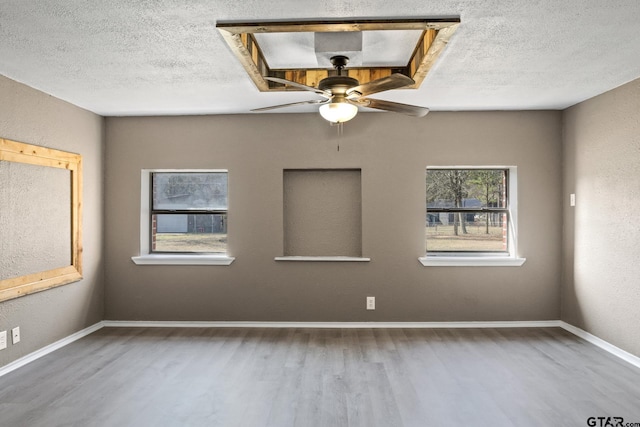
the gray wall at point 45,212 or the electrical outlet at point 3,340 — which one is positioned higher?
the gray wall at point 45,212

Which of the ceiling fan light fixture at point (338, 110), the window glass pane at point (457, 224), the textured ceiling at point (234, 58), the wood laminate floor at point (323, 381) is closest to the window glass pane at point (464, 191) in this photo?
the window glass pane at point (457, 224)

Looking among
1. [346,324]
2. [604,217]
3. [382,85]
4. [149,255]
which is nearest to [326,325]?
[346,324]

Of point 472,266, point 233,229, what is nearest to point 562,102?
point 472,266

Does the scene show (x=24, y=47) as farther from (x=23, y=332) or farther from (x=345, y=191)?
(x=345, y=191)

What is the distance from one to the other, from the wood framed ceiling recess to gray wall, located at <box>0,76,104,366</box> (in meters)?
1.96

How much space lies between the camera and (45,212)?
139 inches

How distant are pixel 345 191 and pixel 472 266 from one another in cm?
159

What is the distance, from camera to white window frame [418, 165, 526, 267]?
13.9ft

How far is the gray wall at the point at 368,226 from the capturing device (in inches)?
167

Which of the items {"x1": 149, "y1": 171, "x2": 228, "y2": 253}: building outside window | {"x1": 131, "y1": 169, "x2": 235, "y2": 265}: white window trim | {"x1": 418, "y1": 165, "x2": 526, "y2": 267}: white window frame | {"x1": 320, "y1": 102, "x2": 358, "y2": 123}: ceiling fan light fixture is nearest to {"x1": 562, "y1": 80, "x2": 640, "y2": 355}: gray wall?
{"x1": 418, "y1": 165, "x2": 526, "y2": 267}: white window frame

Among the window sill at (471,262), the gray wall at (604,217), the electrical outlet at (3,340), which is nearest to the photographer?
the electrical outlet at (3,340)

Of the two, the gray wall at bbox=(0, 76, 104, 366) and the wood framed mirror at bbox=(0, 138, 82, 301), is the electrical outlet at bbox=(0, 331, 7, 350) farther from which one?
the wood framed mirror at bbox=(0, 138, 82, 301)

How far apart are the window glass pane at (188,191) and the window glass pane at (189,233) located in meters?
0.12

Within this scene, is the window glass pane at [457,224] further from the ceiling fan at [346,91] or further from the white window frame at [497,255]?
the ceiling fan at [346,91]
